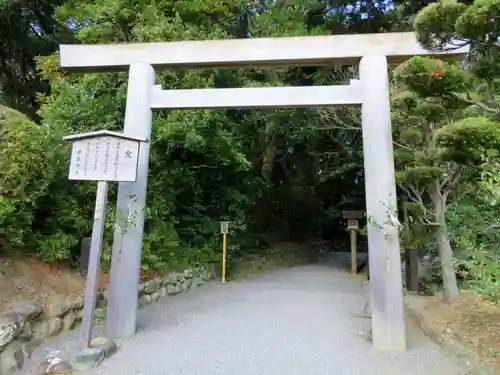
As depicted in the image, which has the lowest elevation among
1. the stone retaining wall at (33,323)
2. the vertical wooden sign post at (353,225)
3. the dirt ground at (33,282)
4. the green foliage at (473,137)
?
the stone retaining wall at (33,323)

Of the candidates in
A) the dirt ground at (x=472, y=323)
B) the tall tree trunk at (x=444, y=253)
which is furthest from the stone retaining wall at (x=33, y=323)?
the tall tree trunk at (x=444, y=253)

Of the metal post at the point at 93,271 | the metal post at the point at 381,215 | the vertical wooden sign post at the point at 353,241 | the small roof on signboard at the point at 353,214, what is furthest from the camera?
the small roof on signboard at the point at 353,214

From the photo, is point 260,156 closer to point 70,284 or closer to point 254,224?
point 254,224

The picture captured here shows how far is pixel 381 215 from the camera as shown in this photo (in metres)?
4.15

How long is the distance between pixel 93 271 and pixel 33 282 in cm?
117

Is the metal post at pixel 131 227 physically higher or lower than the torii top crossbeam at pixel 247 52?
lower

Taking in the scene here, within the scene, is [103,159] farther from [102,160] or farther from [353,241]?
[353,241]

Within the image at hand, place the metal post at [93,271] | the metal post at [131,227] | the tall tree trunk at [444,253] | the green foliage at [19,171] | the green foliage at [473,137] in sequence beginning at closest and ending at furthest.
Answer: the green foliage at [473,137], the metal post at [93,271], the green foliage at [19,171], the metal post at [131,227], the tall tree trunk at [444,253]

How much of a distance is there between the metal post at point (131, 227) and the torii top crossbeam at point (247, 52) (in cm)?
25

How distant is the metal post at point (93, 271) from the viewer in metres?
3.64

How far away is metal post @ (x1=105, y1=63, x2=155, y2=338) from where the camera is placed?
14.1 ft

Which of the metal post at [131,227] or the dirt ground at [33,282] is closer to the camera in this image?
the dirt ground at [33,282]

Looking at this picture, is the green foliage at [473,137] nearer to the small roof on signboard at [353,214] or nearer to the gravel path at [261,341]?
the gravel path at [261,341]

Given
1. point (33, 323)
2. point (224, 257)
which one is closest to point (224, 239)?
point (224, 257)
